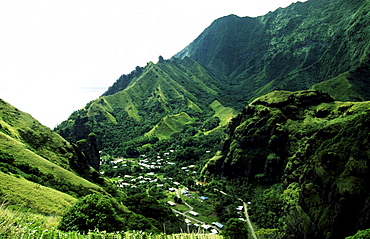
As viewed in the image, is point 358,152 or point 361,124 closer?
point 358,152

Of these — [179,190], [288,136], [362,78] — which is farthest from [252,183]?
[362,78]

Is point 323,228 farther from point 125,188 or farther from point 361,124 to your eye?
point 125,188

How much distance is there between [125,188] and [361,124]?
89892mm

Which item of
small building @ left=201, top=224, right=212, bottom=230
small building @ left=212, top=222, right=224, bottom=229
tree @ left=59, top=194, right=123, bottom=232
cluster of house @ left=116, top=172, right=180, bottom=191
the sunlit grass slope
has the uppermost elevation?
the sunlit grass slope

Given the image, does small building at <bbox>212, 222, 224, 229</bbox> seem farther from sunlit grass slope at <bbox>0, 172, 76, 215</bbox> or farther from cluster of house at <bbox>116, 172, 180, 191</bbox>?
sunlit grass slope at <bbox>0, 172, 76, 215</bbox>

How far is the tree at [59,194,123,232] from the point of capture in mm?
27938

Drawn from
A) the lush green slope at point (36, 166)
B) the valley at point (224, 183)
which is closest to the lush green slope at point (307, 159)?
the valley at point (224, 183)

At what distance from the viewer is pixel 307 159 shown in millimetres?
75188

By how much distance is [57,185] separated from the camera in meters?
46.5

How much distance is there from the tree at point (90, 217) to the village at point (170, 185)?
94.8ft

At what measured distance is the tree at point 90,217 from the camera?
27.9 m

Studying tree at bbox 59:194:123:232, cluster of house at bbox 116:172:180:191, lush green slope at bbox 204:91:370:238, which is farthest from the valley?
cluster of house at bbox 116:172:180:191

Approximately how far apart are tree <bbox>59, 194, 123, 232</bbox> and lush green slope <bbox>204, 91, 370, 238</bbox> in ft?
161

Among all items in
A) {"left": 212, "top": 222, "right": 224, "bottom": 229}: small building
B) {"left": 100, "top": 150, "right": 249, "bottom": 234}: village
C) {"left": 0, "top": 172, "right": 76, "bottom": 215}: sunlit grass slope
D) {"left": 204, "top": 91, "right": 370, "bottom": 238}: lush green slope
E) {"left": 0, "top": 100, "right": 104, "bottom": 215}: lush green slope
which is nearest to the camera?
{"left": 0, "top": 172, "right": 76, "bottom": 215}: sunlit grass slope
